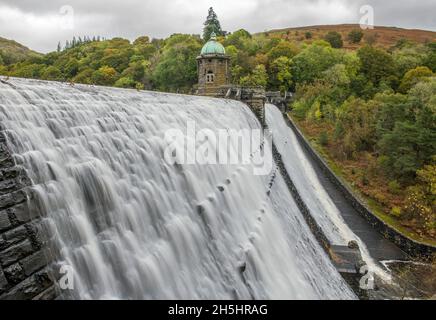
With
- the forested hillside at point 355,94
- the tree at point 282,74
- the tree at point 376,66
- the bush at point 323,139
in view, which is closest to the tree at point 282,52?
the forested hillside at point 355,94

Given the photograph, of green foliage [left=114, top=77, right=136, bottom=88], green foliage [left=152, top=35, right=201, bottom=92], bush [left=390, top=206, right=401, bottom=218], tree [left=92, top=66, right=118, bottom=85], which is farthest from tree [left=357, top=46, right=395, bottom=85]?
tree [left=92, top=66, right=118, bottom=85]

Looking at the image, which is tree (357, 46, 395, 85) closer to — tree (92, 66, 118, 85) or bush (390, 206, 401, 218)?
bush (390, 206, 401, 218)

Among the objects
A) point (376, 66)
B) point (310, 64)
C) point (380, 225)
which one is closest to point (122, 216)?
point (380, 225)

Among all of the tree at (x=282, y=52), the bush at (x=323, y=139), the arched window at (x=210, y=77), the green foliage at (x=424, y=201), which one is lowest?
the green foliage at (x=424, y=201)

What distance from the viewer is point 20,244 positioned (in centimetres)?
491

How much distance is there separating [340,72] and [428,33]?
10671 centimetres

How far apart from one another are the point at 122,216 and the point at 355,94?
49595 millimetres

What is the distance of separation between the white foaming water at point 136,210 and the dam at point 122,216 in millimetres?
28

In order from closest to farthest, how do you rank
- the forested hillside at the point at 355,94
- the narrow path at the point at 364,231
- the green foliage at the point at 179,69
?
1. the narrow path at the point at 364,231
2. the forested hillside at the point at 355,94
3. the green foliage at the point at 179,69

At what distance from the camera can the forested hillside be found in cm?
2777

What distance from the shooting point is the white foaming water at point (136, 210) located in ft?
20.3

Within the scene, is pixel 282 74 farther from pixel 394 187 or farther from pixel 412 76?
pixel 394 187

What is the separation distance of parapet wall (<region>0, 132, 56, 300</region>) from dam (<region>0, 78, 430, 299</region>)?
2 centimetres

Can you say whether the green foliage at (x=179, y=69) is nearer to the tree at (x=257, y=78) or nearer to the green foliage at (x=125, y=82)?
the green foliage at (x=125, y=82)
